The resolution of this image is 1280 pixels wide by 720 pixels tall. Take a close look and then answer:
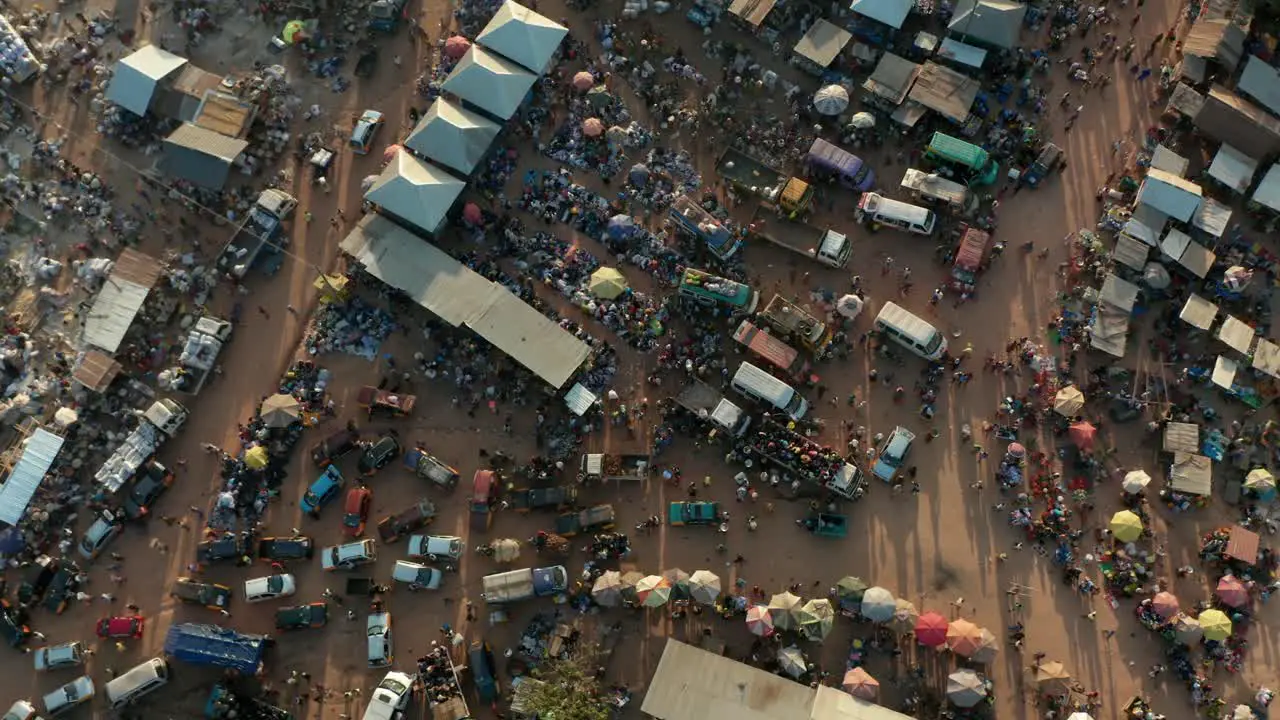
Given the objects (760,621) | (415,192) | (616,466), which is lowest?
(760,621)

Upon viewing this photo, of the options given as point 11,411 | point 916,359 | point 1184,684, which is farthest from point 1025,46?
point 11,411

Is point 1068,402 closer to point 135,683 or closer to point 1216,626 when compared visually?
point 1216,626

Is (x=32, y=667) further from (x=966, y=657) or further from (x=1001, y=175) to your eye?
(x=1001, y=175)

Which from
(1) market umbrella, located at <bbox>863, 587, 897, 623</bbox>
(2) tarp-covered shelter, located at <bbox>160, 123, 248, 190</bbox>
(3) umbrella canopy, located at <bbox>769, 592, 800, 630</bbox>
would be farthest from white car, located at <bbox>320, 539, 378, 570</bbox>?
(1) market umbrella, located at <bbox>863, 587, 897, 623</bbox>

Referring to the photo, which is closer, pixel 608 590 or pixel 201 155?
pixel 608 590

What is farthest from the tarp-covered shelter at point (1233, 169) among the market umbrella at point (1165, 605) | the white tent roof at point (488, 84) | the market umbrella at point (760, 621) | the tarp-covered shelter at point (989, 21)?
the white tent roof at point (488, 84)

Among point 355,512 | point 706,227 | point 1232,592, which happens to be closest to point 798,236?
point 706,227

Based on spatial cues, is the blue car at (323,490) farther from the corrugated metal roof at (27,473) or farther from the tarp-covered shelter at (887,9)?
the tarp-covered shelter at (887,9)
